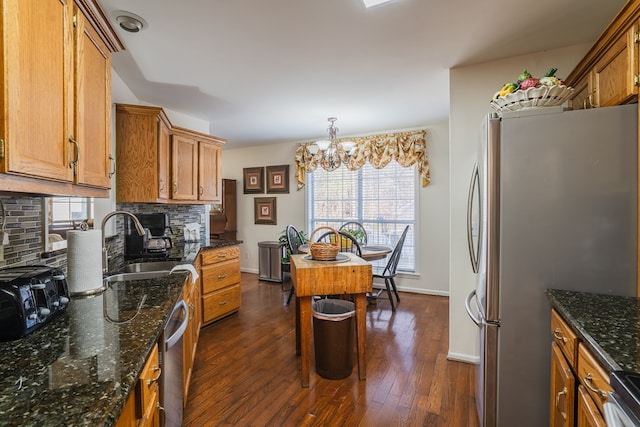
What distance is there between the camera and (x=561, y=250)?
1446mm

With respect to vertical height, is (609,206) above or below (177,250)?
above

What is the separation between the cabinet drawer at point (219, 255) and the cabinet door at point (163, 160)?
70cm

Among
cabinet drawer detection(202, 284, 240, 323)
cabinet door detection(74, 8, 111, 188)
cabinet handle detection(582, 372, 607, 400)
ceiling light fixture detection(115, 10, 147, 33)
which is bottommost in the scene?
cabinet drawer detection(202, 284, 240, 323)

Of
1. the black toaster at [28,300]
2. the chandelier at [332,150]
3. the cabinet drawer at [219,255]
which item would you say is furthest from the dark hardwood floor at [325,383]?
the chandelier at [332,150]

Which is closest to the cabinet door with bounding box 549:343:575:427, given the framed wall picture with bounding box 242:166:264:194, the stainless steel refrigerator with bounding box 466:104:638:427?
the stainless steel refrigerator with bounding box 466:104:638:427

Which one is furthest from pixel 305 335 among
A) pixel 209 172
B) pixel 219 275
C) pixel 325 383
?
pixel 209 172

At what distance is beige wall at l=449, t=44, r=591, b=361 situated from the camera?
2.43m

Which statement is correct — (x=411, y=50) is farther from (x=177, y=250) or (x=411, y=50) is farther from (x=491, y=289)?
(x=177, y=250)

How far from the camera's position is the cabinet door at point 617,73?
138 centimetres

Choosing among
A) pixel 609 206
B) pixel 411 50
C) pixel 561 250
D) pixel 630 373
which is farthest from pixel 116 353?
pixel 411 50

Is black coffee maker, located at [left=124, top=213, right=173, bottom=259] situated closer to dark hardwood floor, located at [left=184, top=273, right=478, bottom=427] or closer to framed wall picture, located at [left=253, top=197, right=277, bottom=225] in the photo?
dark hardwood floor, located at [left=184, top=273, right=478, bottom=427]

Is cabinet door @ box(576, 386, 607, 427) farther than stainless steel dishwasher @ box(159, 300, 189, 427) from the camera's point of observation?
No

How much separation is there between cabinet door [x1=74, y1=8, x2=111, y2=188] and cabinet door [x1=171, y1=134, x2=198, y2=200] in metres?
1.63

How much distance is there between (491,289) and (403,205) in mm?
3164
